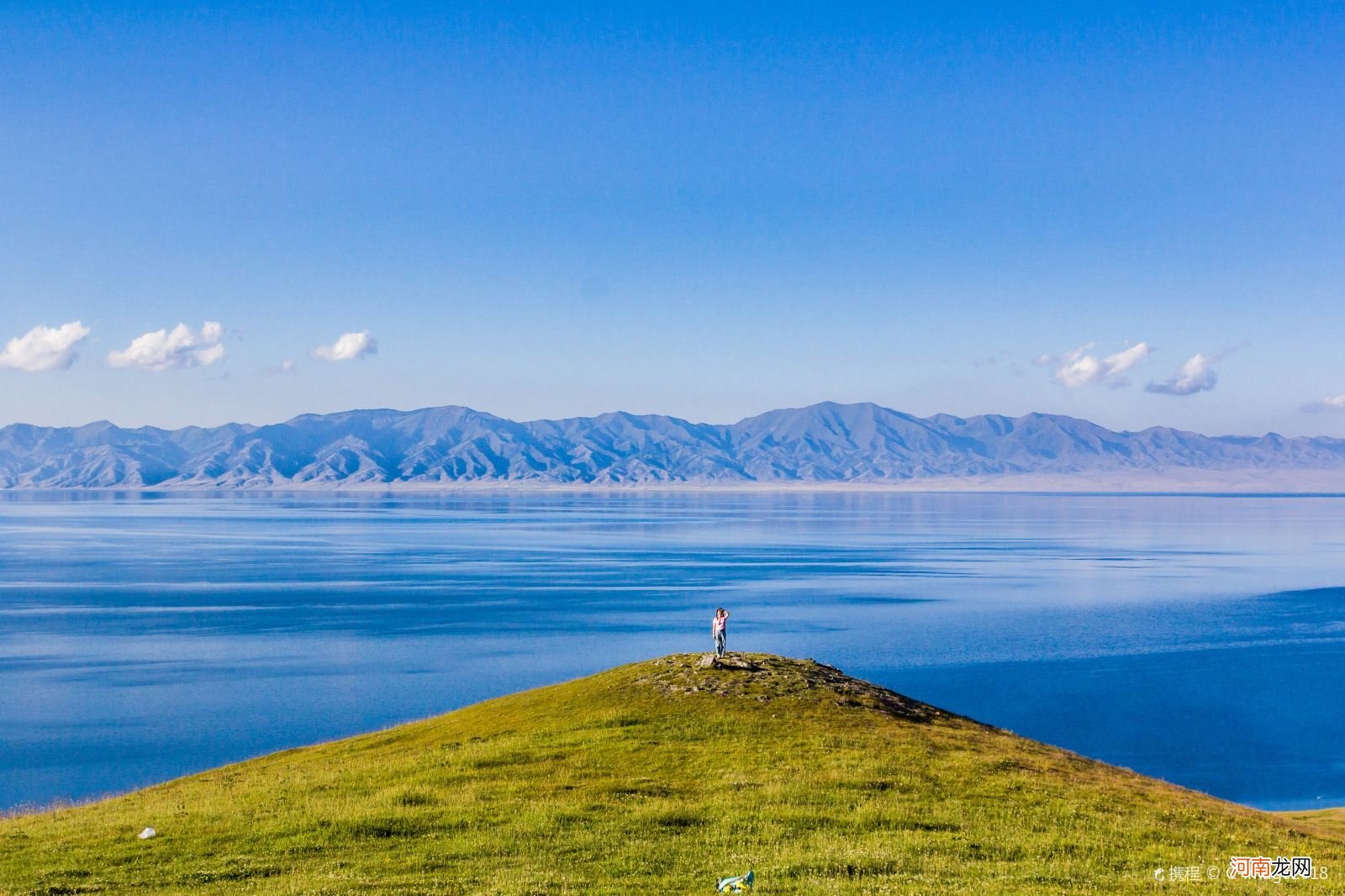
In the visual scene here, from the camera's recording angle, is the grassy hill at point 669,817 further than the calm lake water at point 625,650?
No

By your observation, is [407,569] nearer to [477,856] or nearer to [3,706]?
[3,706]

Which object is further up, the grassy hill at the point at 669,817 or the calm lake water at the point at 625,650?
the grassy hill at the point at 669,817

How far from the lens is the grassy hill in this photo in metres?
23.5

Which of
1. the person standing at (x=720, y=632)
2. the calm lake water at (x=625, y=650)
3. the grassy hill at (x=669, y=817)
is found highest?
the person standing at (x=720, y=632)

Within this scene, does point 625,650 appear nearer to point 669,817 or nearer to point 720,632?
point 720,632

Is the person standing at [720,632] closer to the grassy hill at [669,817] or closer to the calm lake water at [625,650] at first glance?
the grassy hill at [669,817]

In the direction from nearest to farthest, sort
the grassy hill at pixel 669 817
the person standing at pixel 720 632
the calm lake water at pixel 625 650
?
the grassy hill at pixel 669 817, the person standing at pixel 720 632, the calm lake water at pixel 625 650

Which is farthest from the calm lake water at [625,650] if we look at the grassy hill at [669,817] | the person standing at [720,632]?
the person standing at [720,632]

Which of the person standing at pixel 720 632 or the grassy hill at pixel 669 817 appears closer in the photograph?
the grassy hill at pixel 669 817

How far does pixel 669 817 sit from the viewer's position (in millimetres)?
28438

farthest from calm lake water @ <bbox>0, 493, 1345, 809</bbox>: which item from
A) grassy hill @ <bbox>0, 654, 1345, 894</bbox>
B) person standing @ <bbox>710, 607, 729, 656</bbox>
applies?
person standing @ <bbox>710, 607, 729, 656</bbox>

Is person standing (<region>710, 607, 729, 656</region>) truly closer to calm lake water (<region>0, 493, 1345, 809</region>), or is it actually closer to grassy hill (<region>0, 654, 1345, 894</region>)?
grassy hill (<region>0, 654, 1345, 894</region>)

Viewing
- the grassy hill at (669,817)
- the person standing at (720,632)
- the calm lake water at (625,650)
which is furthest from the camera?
the calm lake water at (625,650)

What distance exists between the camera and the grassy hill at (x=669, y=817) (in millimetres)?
23531
